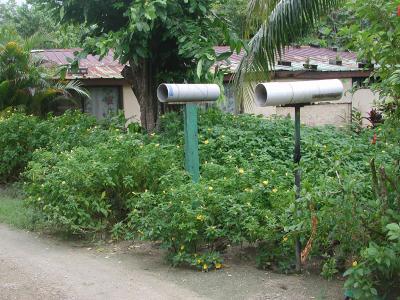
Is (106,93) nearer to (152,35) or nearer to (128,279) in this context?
(152,35)

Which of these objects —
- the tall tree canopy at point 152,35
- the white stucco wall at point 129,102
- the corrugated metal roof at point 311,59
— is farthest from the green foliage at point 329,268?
the white stucco wall at point 129,102

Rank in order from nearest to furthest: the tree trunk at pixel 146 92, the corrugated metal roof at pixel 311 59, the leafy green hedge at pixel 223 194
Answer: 1. the leafy green hedge at pixel 223 194
2. the tree trunk at pixel 146 92
3. the corrugated metal roof at pixel 311 59

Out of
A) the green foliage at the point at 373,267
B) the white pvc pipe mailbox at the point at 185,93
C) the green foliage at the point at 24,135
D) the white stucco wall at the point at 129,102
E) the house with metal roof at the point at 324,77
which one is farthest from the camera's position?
the house with metal roof at the point at 324,77

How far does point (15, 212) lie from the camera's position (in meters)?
9.16

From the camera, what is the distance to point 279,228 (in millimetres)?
5820

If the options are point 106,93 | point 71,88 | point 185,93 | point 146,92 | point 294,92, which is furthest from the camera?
point 106,93

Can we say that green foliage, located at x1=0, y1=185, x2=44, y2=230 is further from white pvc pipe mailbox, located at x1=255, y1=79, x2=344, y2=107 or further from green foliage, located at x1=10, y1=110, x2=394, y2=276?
white pvc pipe mailbox, located at x1=255, y1=79, x2=344, y2=107

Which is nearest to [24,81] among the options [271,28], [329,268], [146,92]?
[146,92]

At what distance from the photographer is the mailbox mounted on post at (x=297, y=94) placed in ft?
18.1

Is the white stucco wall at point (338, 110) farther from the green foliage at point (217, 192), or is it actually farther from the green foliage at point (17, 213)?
the green foliage at point (17, 213)

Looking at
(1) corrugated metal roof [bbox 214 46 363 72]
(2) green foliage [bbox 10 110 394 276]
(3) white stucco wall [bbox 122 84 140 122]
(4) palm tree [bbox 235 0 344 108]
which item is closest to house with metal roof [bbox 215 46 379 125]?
(1) corrugated metal roof [bbox 214 46 363 72]

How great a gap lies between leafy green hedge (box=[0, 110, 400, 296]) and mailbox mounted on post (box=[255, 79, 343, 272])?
0.55 ft

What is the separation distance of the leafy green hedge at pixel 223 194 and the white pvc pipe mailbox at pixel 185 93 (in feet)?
2.64

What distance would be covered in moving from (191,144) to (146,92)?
3.29 m
